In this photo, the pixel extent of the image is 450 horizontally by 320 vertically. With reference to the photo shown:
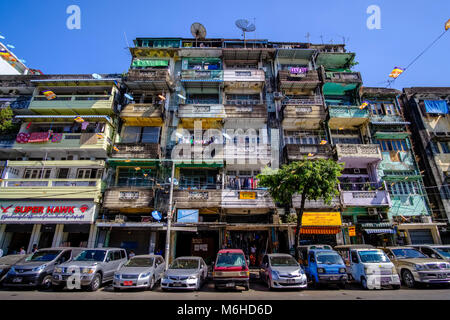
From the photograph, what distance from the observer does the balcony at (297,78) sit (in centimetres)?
2353

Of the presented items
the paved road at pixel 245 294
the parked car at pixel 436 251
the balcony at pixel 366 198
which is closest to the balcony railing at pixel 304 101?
the balcony at pixel 366 198

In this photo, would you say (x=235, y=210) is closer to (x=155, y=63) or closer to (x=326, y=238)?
(x=326, y=238)

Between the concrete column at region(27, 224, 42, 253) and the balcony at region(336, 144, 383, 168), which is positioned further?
the balcony at region(336, 144, 383, 168)

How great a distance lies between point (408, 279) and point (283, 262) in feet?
20.0

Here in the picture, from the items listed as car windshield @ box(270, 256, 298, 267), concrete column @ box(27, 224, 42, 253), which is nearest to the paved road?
car windshield @ box(270, 256, 298, 267)

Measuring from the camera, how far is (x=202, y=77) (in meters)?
23.6

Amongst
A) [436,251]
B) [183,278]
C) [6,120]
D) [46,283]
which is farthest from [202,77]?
[436,251]

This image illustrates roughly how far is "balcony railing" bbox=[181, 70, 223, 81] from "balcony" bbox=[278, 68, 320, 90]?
20.8 feet

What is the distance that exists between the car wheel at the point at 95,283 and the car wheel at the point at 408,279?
600 inches

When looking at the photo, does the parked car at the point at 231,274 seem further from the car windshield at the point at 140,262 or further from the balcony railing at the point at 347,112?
the balcony railing at the point at 347,112

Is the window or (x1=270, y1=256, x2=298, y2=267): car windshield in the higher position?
the window

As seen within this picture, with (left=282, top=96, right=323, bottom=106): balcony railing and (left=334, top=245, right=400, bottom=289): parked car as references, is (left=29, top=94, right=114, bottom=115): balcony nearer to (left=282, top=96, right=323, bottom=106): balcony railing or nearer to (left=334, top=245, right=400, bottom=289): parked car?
(left=282, top=96, right=323, bottom=106): balcony railing

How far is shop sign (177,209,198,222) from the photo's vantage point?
18603mm

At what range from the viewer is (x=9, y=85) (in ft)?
76.6
